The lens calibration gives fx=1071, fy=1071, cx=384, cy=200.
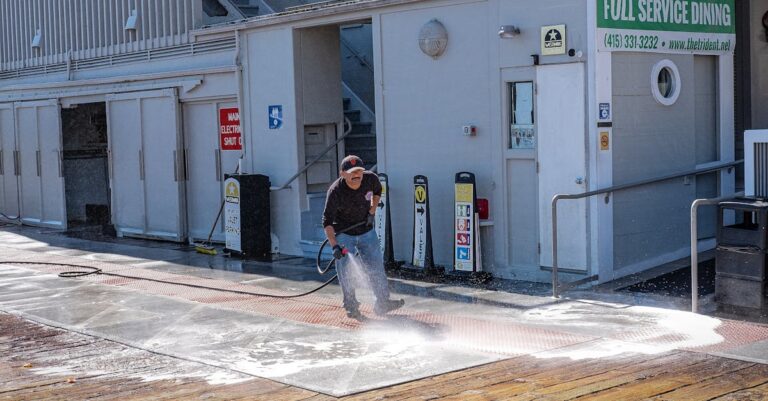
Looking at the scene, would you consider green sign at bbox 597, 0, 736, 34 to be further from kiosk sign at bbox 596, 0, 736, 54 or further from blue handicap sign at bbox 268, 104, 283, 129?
blue handicap sign at bbox 268, 104, 283, 129

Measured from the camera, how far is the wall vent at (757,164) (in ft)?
34.8

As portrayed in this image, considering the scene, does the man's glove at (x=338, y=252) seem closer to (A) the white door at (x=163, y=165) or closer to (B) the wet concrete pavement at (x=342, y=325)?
(B) the wet concrete pavement at (x=342, y=325)

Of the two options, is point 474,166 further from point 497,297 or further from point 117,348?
point 117,348

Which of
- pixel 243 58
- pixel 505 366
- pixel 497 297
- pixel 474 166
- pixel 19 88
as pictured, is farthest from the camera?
pixel 19 88

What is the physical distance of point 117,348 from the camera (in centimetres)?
991

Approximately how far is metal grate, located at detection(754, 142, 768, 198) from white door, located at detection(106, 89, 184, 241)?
10394mm

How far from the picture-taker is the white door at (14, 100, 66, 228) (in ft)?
70.9

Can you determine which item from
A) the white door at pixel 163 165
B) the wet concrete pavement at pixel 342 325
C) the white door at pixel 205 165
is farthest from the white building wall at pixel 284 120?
the white door at pixel 163 165

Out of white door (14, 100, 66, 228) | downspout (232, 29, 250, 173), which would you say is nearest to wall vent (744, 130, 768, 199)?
downspout (232, 29, 250, 173)

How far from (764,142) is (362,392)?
17.0 feet

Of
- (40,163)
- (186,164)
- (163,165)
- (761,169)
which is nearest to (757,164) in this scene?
(761,169)

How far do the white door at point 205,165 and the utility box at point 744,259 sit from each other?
29.2 ft

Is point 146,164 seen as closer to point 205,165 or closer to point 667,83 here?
point 205,165

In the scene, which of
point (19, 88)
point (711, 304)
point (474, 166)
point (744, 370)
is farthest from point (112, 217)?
point (744, 370)
